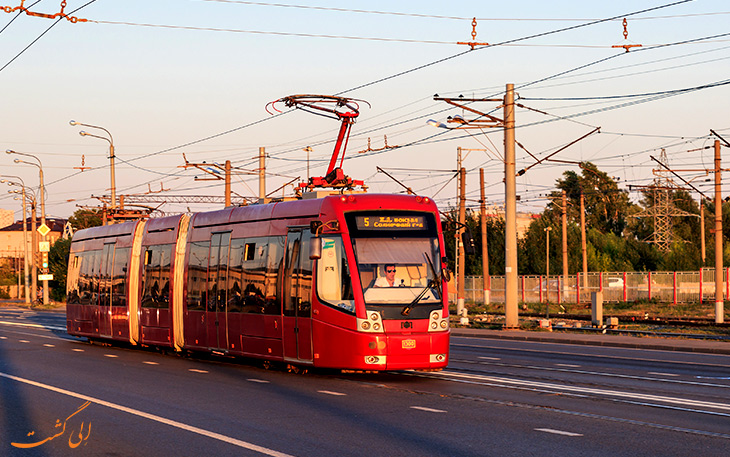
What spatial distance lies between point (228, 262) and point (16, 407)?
281 inches

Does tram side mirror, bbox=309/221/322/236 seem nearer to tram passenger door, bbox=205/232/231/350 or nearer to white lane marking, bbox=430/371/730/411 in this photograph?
white lane marking, bbox=430/371/730/411

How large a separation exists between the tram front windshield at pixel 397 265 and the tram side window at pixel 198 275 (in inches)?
219

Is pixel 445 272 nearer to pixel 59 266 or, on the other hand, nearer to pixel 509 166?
pixel 509 166

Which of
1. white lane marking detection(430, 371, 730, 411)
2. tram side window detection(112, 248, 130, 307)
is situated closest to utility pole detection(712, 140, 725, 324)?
white lane marking detection(430, 371, 730, 411)

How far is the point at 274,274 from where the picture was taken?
708 inches

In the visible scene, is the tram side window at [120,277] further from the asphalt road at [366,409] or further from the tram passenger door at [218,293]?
the tram passenger door at [218,293]

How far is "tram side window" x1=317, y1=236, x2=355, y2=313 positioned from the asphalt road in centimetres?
139

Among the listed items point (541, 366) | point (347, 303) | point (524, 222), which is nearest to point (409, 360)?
point (347, 303)

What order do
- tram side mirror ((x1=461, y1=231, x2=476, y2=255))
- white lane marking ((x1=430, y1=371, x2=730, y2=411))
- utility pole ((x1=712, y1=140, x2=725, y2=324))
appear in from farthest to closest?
1. utility pole ((x1=712, y1=140, x2=725, y2=324))
2. tram side mirror ((x1=461, y1=231, x2=476, y2=255))
3. white lane marking ((x1=430, y1=371, x2=730, y2=411))

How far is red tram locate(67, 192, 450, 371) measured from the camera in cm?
1593

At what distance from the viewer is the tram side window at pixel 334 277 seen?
632 inches

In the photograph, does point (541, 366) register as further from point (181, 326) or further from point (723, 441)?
point (723, 441)

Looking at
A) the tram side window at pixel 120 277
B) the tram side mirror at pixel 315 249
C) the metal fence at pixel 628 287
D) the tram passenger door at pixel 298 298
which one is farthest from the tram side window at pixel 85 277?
the metal fence at pixel 628 287

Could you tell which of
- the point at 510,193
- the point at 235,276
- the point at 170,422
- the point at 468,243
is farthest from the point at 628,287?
the point at 170,422
